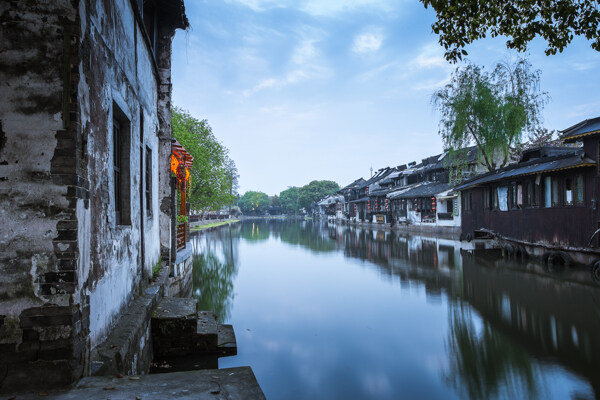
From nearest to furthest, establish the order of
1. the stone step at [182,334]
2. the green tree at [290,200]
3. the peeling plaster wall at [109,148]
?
the peeling plaster wall at [109,148] < the stone step at [182,334] < the green tree at [290,200]

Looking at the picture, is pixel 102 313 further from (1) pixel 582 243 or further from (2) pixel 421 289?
(1) pixel 582 243

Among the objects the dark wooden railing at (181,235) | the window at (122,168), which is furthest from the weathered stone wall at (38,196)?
the dark wooden railing at (181,235)

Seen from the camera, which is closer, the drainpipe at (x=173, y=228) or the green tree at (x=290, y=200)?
the drainpipe at (x=173, y=228)

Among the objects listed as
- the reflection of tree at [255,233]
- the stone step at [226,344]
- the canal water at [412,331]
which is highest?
the reflection of tree at [255,233]

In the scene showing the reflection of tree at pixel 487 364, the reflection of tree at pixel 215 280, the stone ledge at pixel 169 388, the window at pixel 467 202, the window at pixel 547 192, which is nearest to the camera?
the stone ledge at pixel 169 388

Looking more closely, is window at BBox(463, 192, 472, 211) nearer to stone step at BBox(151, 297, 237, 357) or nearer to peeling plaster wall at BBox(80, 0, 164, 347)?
stone step at BBox(151, 297, 237, 357)

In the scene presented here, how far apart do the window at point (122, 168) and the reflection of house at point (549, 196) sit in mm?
13137

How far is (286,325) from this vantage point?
8.54 m

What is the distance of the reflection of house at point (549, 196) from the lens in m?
13.1

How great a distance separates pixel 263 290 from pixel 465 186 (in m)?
15.3

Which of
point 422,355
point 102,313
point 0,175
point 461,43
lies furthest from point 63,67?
point 422,355

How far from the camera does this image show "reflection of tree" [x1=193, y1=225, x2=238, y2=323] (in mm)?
10062

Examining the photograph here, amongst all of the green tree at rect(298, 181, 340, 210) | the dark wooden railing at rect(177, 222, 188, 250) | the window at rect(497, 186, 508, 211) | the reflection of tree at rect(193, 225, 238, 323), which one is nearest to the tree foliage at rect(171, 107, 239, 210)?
the reflection of tree at rect(193, 225, 238, 323)

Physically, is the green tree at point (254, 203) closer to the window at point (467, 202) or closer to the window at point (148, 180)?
the window at point (467, 202)
